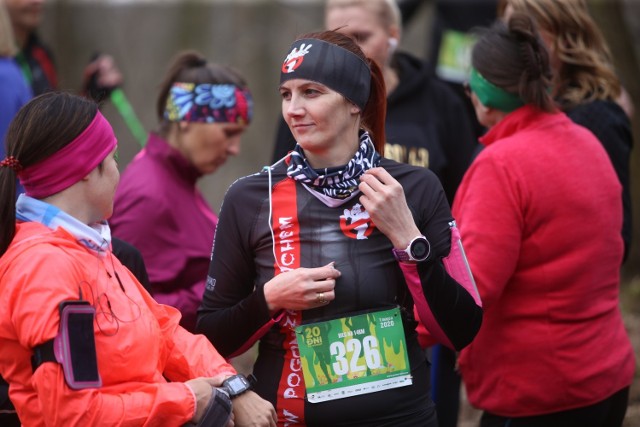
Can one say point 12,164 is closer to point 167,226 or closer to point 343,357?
point 343,357

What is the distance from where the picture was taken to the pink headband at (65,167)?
285cm

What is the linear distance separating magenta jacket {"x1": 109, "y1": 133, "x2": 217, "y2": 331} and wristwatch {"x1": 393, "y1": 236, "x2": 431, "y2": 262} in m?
1.22

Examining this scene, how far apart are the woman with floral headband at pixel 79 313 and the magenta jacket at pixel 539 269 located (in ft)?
3.74

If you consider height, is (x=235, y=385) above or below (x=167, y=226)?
below

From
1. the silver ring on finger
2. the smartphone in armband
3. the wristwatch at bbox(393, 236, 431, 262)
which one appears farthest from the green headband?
the smartphone in armband

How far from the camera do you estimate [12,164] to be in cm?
283

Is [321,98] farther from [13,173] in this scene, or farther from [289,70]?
[13,173]

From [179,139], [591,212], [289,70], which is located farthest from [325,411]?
[179,139]

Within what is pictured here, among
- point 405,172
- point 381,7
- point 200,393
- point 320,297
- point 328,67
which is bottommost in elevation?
point 200,393

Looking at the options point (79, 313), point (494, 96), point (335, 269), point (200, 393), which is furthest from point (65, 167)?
point (494, 96)

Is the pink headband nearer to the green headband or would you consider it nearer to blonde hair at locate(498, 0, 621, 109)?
the green headband

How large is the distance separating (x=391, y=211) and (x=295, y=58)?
61cm

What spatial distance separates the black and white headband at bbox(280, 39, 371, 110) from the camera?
3.18 metres

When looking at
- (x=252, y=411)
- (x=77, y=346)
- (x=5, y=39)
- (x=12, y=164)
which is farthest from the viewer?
(x=5, y=39)
